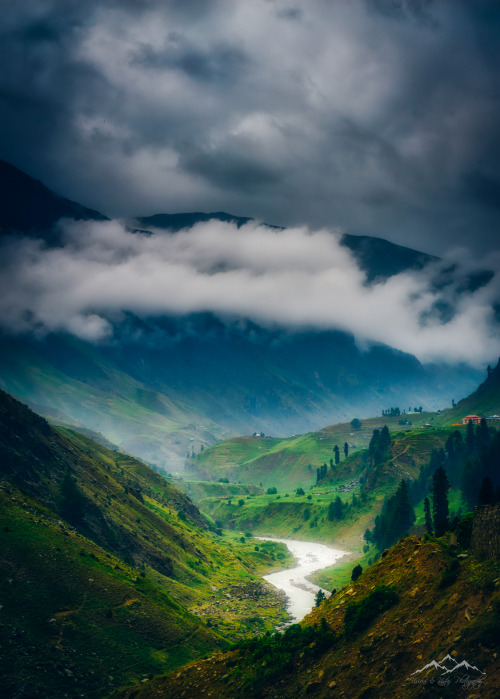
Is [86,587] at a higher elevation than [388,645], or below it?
A: below

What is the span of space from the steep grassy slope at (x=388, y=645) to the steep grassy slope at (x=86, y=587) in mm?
16221

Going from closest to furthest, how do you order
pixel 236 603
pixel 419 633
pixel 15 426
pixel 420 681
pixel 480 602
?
pixel 420 681, pixel 480 602, pixel 419 633, pixel 15 426, pixel 236 603

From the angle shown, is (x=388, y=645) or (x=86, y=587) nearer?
(x=388, y=645)

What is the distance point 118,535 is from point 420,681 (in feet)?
397

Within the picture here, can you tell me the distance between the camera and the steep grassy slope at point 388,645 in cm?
3509

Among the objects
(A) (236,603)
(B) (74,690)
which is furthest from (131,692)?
(A) (236,603)

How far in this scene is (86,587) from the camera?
3588 inches

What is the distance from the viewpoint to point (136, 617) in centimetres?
9144

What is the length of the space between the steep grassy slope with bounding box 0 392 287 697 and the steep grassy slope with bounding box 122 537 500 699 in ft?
53.2

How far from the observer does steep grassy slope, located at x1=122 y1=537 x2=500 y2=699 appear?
35.1m

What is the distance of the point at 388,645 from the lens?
4397 cm

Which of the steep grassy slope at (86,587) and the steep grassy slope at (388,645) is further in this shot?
the steep grassy slope at (86,587)

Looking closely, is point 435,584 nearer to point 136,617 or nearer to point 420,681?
point 420,681

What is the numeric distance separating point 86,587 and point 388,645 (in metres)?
67.5
